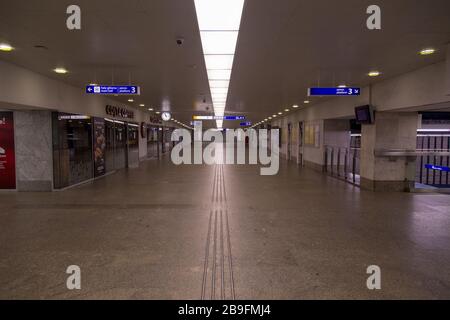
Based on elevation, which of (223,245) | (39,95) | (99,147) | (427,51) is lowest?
(223,245)

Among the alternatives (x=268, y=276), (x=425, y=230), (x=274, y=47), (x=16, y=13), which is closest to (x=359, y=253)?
(x=268, y=276)

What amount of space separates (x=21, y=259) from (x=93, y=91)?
4507mm

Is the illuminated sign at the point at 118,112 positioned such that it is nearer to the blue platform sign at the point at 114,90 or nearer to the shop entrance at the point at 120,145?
the shop entrance at the point at 120,145

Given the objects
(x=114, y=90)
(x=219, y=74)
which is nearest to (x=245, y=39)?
(x=219, y=74)

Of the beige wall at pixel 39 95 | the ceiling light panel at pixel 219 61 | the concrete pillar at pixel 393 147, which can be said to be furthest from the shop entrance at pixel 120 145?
the concrete pillar at pixel 393 147

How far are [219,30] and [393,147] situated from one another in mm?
6394

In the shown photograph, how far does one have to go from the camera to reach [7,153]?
7727mm

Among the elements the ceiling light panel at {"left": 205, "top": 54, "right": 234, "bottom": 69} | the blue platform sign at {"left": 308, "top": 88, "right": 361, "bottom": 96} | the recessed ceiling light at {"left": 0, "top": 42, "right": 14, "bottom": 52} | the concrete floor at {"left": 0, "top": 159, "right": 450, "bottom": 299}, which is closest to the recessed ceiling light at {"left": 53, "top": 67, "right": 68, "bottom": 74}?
the recessed ceiling light at {"left": 0, "top": 42, "right": 14, "bottom": 52}

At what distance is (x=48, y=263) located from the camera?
3.41m

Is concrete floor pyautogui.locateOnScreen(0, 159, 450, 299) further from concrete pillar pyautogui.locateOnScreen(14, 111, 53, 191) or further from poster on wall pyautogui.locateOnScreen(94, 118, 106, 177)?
poster on wall pyautogui.locateOnScreen(94, 118, 106, 177)

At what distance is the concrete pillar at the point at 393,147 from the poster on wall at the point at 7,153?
1020 cm

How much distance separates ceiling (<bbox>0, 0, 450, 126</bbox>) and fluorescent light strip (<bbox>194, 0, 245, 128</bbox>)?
0.15m

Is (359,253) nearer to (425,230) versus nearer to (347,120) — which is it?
(425,230)

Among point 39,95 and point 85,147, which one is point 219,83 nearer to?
point 39,95
